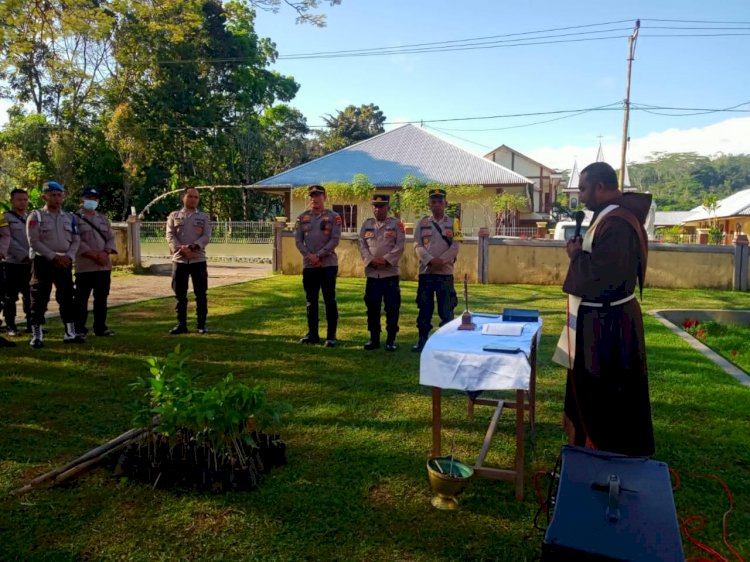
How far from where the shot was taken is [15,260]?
7617 millimetres

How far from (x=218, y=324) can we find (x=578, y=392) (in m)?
6.27

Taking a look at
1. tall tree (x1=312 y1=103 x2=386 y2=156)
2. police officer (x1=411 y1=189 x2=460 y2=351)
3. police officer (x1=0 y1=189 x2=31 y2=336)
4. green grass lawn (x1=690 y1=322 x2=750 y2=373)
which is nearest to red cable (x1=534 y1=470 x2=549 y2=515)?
police officer (x1=411 y1=189 x2=460 y2=351)

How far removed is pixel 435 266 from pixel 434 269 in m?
0.04

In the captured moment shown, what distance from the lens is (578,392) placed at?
3623 millimetres

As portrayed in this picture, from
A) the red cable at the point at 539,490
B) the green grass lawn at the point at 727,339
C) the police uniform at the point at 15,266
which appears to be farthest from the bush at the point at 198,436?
the green grass lawn at the point at 727,339

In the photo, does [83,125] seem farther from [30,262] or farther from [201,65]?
[30,262]

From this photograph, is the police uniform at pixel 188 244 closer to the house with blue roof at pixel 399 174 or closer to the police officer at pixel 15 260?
the police officer at pixel 15 260

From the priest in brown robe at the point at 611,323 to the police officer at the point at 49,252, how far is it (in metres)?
6.08

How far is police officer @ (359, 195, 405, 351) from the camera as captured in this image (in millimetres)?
7094

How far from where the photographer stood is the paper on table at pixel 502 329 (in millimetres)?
3715

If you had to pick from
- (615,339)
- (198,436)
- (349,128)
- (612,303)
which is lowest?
(198,436)

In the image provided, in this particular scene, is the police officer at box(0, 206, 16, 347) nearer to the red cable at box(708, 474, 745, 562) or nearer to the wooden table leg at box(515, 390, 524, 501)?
the wooden table leg at box(515, 390, 524, 501)

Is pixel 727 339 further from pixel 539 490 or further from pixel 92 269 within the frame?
pixel 92 269

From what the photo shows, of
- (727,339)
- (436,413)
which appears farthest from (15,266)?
(727,339)
